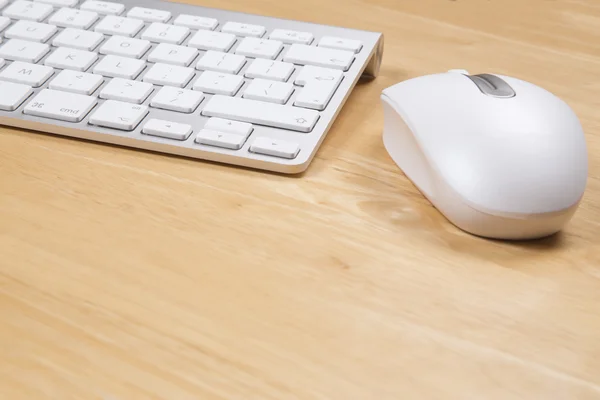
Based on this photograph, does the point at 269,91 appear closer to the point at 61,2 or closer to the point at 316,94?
the point at 316,94

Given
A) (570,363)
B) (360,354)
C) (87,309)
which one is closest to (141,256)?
(87,309)

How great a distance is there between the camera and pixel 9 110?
22.8 inches

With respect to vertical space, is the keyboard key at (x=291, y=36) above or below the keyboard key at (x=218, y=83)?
above

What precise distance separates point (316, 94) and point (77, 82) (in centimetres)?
19

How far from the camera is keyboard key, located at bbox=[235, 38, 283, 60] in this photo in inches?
24.7

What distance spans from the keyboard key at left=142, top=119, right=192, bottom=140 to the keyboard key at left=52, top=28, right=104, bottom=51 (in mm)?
138

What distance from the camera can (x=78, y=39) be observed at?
0.65 m

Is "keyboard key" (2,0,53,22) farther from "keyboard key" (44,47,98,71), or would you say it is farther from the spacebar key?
the spacebar key

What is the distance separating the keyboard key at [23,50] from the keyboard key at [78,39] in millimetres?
14

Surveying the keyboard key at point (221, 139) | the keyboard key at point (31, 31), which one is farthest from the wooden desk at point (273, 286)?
the keyboard key at point (31, 31)

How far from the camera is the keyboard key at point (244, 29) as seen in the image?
26.0 inches

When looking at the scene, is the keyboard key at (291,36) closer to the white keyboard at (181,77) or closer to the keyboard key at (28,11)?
the white keyboard at (181,77)

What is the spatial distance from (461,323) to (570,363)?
0.06m

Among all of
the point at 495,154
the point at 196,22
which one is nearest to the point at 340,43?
the point at 196,22
